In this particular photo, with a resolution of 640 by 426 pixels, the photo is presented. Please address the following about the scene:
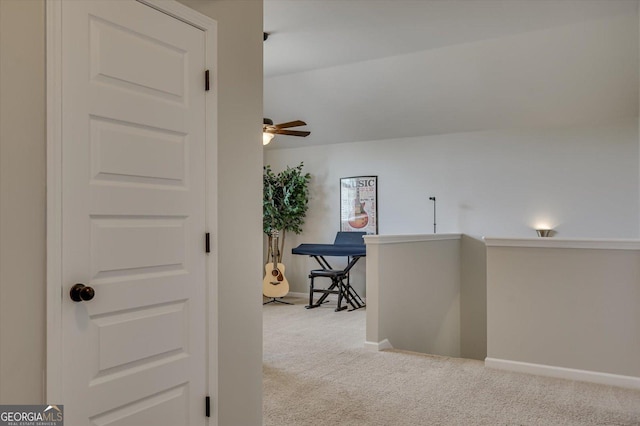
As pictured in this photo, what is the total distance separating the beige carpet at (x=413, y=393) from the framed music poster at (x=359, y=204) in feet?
10.2

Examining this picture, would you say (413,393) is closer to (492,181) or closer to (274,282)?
(274,282)

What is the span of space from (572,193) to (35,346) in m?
6.25

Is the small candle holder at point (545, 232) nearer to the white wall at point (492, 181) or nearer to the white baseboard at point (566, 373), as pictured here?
the white wall at point (492, 181)

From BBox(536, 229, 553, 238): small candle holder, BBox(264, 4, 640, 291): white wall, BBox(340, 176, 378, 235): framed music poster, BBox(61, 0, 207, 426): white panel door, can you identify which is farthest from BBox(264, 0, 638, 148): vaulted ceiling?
BBox(61, 0, 207, 426): white panel door

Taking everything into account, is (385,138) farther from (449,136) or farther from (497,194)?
(497,194)

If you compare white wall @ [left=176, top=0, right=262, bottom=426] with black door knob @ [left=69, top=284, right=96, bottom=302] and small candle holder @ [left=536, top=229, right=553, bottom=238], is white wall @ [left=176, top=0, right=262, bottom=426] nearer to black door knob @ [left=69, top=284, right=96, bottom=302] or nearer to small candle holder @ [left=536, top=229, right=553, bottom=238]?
black door knob @ [left=69, top=284, right=96, bottom=302]

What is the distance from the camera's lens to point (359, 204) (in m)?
7.73

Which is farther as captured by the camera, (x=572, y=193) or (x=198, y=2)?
(x=572, y=193)

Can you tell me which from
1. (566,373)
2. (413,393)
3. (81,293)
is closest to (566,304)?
(566,373)

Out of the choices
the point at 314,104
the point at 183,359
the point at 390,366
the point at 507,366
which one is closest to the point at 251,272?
the point at 183,359

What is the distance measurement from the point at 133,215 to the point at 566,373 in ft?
11.4

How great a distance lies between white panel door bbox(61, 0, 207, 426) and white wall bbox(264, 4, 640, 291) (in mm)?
4412

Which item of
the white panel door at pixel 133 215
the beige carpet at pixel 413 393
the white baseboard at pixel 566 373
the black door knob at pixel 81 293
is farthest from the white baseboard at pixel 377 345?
the black door knob at pixel 81 293

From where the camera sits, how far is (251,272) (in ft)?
8.25
